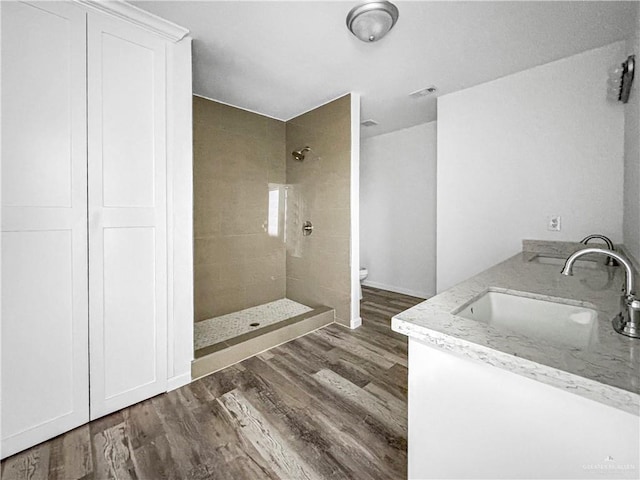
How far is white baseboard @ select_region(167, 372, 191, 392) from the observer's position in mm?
1716

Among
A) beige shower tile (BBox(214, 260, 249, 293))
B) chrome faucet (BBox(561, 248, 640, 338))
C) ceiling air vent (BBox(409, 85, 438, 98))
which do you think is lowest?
beige shower tile (BBox(214, 260, 249, 293))

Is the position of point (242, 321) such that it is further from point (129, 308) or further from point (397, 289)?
point (397, 289)

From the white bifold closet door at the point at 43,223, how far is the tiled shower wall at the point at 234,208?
1328 mm

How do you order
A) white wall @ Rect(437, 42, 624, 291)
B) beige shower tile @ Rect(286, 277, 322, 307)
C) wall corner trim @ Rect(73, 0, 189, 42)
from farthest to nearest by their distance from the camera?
beige shower tile @ Rect(286, 277, 322, 307) < white wall @ Rect(437, 42, 624, 291) < wall corner trim @ Rect(73, 0, 189, 42)

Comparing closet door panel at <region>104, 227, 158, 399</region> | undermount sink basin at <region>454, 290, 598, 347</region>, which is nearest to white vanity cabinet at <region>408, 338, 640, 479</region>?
undermount sink basin at <region>454, 290, 598, 347</region>

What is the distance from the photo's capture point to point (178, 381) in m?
1.75

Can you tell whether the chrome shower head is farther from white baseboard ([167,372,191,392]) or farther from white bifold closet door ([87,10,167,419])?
white baseboard ([167,372,191,392])

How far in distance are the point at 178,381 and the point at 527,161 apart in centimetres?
310

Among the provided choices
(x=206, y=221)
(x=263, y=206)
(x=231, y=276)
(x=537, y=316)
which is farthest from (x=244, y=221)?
(x=537, y=316)

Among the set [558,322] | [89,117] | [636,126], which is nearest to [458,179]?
[636,126]

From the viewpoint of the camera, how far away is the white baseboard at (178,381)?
1.72m

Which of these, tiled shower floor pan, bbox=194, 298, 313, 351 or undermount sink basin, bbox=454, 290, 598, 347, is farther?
tiled shower floor pan, bbox=194, 298, 313, 351

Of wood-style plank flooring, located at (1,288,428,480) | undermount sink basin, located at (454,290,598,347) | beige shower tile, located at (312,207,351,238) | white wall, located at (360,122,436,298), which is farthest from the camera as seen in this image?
white wall, located at (360,122,436,298)

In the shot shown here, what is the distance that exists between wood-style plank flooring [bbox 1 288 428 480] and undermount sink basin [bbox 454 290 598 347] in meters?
0.77
